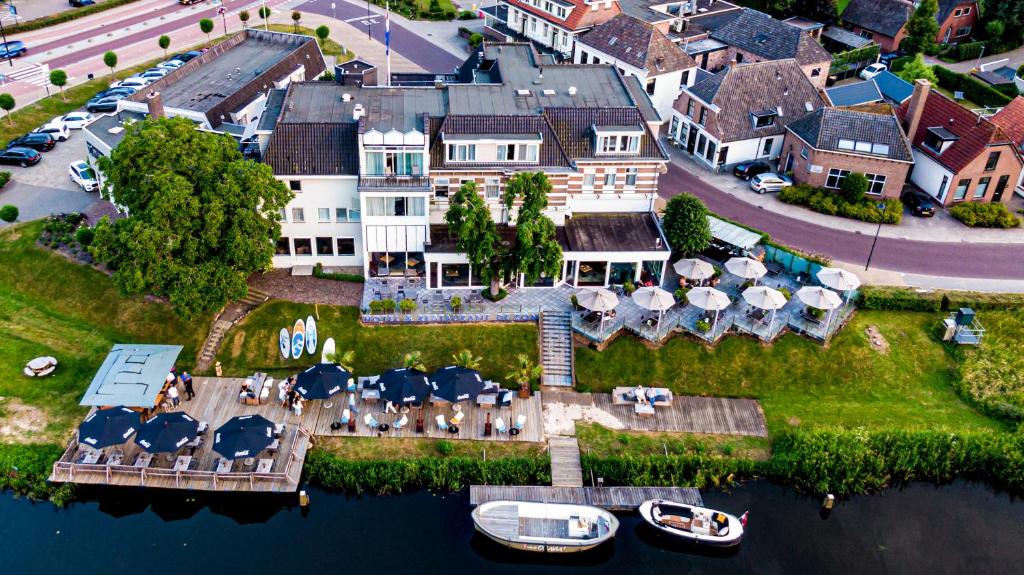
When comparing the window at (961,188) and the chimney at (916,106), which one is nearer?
the window at (961,188)

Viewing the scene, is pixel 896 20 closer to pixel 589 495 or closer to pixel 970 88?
pixel 970 88

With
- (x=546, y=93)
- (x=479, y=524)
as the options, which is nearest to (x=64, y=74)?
(x=546, y=93)

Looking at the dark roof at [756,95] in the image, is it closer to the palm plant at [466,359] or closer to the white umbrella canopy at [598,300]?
the white umbrella canopy at [598,300]

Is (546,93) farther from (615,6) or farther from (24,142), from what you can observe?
(24,142)

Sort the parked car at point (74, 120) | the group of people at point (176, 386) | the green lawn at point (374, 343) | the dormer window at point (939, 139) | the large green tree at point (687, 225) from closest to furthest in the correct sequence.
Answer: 1. the group of people at point (176, 386)
2. the green lawn at point (374, 343)
3. the large green tree at point (687, 225)
4. the dormer window at point (939, 139)
5. the parked car at point (74, 120)

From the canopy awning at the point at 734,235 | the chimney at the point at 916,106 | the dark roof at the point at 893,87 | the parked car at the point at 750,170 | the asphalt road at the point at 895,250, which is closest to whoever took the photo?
the canopy awning at the point at 734,235

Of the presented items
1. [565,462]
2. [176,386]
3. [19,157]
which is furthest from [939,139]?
[19,157]

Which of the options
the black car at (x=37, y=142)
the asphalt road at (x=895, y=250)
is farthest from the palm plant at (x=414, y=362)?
the black car at (x=37, y=142)

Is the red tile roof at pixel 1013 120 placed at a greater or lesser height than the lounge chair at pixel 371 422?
greater

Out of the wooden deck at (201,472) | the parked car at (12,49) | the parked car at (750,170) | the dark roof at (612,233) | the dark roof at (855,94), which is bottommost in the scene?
the wooden deck at (201,472)
